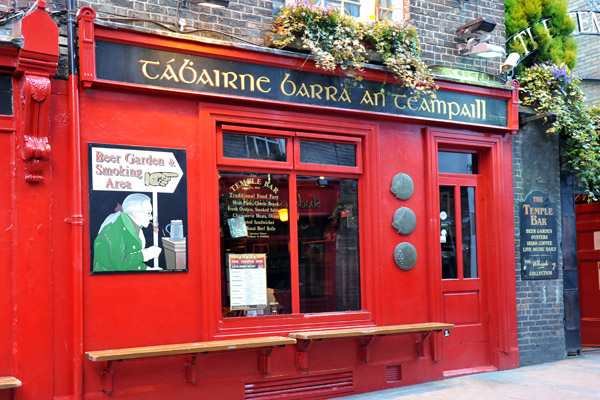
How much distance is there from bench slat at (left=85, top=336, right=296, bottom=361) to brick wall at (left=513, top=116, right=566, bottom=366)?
4005 mm

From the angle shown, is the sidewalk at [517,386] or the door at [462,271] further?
the door at [462,271]

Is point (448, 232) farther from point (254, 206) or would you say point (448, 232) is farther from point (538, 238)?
point (254, 206)

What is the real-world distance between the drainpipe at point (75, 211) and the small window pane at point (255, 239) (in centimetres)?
155

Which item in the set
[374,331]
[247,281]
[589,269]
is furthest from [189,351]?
[589,269]

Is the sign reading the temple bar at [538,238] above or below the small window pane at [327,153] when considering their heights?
below

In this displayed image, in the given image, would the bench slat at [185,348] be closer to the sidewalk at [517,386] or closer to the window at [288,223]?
the window at [288,223]

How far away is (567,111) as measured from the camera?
381 inches

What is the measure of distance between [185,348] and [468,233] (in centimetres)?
456

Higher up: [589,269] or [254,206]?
[254,206]

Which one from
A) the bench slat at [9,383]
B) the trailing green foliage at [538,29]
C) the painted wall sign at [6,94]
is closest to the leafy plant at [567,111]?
the trailing green foliage at [538,29]

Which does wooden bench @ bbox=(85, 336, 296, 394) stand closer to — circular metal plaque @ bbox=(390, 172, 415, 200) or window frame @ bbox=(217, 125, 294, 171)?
window frame @ bbox=(217, 125, 294, 171)

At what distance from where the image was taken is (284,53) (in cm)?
746

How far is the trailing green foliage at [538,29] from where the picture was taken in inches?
416

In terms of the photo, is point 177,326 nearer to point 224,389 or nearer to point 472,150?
point 224,389
